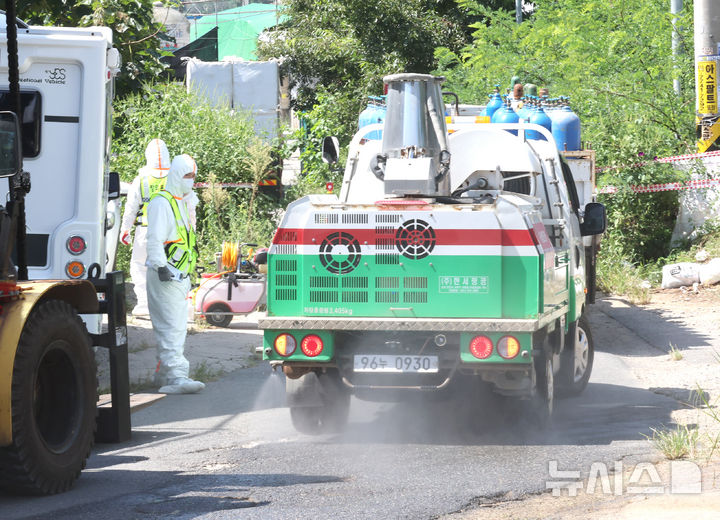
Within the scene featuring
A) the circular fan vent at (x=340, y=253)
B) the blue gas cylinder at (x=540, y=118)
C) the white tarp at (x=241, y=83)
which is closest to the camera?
the circular fan vent at (x=340, y=253)

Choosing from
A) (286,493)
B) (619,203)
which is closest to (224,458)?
(286,493)

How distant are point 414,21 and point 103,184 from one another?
21075mm

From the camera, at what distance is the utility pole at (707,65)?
61.4ft

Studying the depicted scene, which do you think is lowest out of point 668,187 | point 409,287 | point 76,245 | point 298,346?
point 298,346

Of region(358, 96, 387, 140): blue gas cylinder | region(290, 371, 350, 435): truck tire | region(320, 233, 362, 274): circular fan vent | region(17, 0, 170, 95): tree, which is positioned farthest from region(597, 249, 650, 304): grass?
region(320, 233, 362, 274): circular fan vent

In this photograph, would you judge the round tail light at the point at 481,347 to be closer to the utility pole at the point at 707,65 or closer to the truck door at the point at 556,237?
the truck door at the point at 556,237

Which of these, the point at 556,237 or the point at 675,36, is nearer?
the point at 556,237

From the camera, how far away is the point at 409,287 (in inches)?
314

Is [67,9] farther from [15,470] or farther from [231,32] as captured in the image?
[231,32]

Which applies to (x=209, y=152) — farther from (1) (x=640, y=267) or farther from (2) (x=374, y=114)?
(1) (x=640, y=267)

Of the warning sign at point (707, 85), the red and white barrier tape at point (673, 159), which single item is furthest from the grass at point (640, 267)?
the warning sign at point (707, 85)

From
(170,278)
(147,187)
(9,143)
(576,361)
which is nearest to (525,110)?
(147,187)

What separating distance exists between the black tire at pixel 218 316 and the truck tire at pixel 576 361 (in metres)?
5.65

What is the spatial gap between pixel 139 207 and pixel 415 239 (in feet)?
26.1
